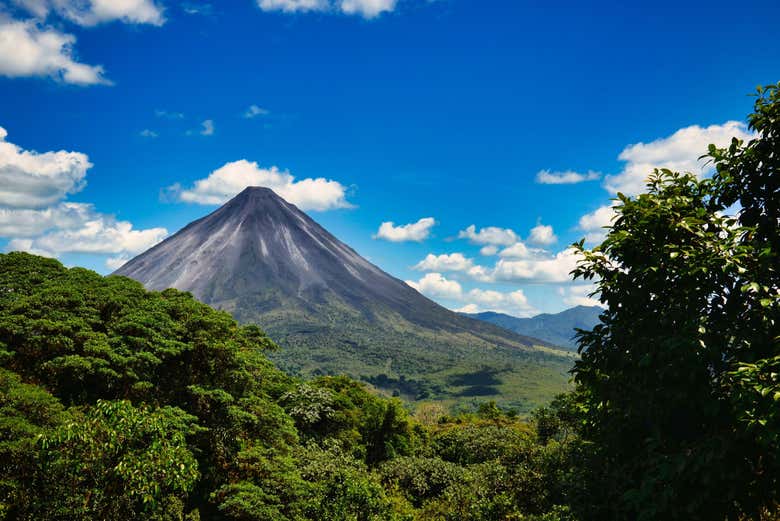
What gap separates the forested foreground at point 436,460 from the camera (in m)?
5.12

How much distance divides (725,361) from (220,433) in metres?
18.0

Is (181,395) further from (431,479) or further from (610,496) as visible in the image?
(610,496)

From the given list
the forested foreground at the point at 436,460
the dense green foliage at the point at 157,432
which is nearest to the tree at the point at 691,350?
the forested foreground at the point at 436,460

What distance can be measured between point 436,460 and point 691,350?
23.0m

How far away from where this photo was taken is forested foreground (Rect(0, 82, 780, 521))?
512 centimetres

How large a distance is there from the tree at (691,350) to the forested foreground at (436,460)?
0.03 m

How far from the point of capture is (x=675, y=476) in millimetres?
5121

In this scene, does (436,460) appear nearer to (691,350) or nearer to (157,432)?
(157,432)

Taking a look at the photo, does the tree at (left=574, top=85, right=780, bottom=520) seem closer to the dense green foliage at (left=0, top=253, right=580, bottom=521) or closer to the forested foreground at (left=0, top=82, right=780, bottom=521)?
the forested foreground at (left=0, top=82, right=780, bottom=521)

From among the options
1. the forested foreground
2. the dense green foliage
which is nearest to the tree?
the forested foreground

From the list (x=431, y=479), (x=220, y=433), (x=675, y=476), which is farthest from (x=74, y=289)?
(x=675, y=476)

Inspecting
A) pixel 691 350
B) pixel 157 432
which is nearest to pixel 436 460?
pixel 157 432

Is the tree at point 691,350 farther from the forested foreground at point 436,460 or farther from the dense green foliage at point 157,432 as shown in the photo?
the dense green foliage at point 157,432

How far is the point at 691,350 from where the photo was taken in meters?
5.07
